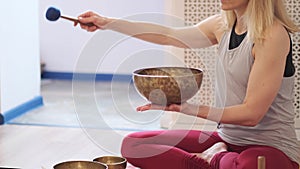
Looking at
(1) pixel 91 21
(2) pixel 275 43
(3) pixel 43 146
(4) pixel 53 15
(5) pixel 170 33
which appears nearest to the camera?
(2) pixel 275 43

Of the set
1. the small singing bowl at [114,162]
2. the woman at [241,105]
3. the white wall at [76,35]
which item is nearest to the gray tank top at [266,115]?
the woman at [241,105]

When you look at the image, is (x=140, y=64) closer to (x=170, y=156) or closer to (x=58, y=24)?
(x=170, y=156)

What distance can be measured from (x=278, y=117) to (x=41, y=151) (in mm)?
1281

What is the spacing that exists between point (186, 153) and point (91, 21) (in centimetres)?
52

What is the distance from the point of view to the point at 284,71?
1.66 m

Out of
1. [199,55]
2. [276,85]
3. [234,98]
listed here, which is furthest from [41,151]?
[276,85]

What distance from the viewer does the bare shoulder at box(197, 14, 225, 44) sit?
1896mm

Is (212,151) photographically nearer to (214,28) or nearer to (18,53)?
(214,28)

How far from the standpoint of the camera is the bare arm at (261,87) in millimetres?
1585

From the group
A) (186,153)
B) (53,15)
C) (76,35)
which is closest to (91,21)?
(53,15)

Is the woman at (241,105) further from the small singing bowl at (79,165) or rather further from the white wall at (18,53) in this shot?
the white wall at (18,53)

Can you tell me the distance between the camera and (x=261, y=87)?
62.4 inches

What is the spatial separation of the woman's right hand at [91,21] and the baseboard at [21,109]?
1391 millimetres

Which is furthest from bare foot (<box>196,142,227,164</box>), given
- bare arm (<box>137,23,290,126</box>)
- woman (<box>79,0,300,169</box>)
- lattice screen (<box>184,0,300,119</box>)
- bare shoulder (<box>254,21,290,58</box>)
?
lattice screen (<box>184,0,300,119</box>)
